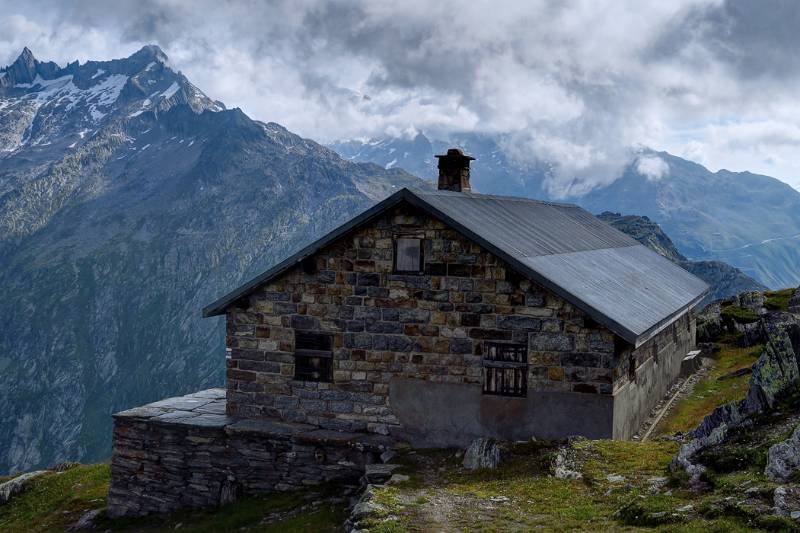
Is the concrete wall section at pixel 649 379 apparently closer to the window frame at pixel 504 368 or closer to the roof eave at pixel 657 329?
the roof eave at pixel 657 329

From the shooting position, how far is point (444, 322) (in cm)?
1966

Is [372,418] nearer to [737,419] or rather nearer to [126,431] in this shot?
[126,431]

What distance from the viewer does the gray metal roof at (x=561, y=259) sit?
18.7 meters

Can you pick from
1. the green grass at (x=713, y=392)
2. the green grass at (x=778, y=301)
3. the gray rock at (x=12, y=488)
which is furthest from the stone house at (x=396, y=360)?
the green grass at (x=778, y=301)

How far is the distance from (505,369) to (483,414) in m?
1.30

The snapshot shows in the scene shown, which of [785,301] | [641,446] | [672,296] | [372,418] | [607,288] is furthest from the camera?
[785,301]

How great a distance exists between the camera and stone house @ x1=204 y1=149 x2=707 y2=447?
60.8 ft

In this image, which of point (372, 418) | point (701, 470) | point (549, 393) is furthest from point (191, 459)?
point (701, 470)

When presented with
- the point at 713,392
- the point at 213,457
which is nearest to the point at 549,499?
the point at 213,457

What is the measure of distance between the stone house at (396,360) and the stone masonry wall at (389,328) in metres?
0.03

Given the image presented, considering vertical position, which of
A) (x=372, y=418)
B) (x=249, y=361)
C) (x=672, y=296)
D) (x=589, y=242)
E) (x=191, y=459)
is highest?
(x=589, y=242)

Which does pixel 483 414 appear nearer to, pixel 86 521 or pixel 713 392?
pixel 713 392

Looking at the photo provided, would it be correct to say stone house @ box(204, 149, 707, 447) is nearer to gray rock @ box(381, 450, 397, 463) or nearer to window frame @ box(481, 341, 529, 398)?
window frame @ box(481, 341, 529, 398)

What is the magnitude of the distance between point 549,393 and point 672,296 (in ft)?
36.6
